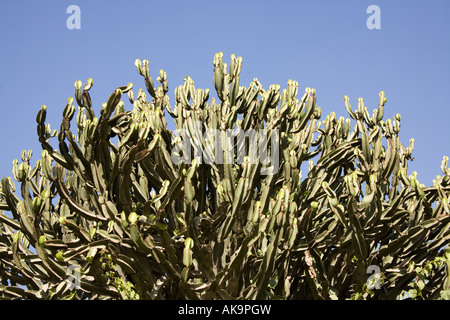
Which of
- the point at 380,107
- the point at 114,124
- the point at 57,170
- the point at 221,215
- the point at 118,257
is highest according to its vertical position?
the point at 380,107

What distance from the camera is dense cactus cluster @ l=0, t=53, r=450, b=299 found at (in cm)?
564

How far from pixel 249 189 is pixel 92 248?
1.75 m

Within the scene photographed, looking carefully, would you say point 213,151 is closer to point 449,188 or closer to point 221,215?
point 221,215

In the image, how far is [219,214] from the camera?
595cm

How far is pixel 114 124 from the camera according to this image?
620 cm

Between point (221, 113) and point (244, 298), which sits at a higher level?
point (221, 113)

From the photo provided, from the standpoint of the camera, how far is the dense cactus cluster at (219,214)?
5.64m

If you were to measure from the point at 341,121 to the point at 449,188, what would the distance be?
1.77 metres

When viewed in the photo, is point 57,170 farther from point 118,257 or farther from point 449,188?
point 449,188

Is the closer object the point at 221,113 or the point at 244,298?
the point at 244,298

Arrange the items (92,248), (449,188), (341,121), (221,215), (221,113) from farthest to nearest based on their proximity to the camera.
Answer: (341,121), (221,113), (449,188), (221,215), (92,248)

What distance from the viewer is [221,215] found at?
19.5 feet
